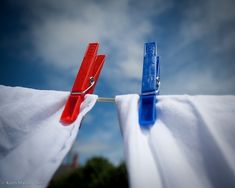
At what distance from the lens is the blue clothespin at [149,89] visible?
570 mm

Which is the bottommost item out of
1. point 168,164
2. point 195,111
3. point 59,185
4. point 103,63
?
point 59,185

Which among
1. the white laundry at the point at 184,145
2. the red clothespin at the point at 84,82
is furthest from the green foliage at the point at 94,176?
the white laundry at the point at 184,145

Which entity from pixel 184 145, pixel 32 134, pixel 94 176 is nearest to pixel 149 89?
pixel 184 145

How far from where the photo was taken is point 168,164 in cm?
48

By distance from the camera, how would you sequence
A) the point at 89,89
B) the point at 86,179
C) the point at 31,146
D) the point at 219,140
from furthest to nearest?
the point at 86,179, the point at 89,89, the point at 31,146, the point at 219,140

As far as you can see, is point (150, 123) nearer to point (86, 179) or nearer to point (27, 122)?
point (27, 122)

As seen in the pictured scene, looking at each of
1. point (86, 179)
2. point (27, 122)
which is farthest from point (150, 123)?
point (86, 179)

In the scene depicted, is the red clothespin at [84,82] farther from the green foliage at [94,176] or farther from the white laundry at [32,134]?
the green foliage at [94,176]

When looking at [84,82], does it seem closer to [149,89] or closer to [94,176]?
[149,89]

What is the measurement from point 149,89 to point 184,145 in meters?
0.18

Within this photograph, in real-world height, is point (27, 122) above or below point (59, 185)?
above

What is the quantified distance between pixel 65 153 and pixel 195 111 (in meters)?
0.35

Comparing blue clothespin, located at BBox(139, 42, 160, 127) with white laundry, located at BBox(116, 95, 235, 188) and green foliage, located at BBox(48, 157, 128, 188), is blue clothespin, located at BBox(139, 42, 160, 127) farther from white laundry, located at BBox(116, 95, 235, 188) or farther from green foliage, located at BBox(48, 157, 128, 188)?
green foliage, located at BBox(48, 157, 128, 188)

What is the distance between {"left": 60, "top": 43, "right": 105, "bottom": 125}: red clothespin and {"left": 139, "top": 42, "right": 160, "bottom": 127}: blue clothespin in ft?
0.59
